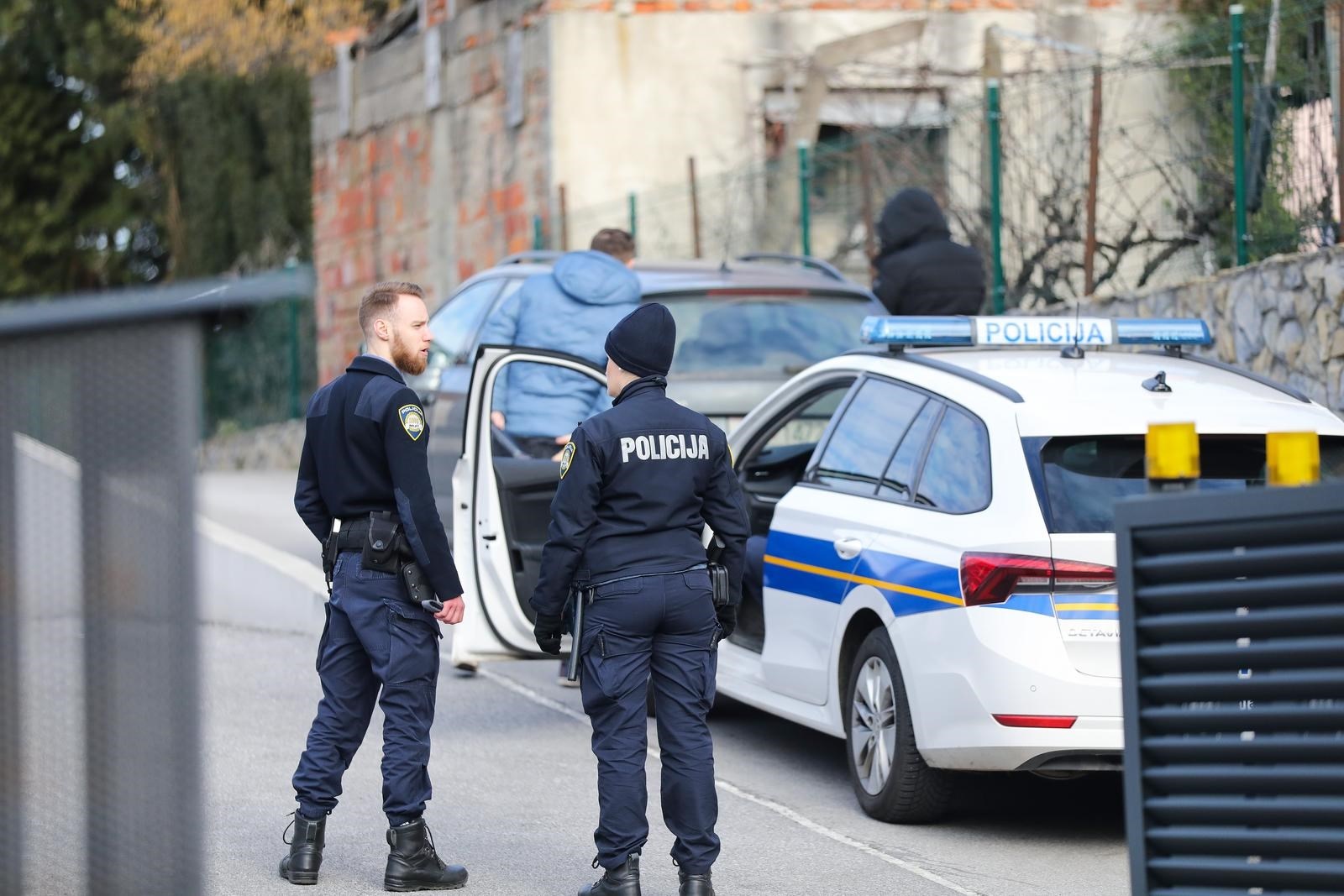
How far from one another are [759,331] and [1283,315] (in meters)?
2.86

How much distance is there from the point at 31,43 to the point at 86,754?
116 ft

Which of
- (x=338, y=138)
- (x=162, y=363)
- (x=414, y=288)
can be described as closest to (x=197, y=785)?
(x=162, y=363)

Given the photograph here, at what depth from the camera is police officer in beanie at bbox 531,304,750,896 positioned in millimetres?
5934

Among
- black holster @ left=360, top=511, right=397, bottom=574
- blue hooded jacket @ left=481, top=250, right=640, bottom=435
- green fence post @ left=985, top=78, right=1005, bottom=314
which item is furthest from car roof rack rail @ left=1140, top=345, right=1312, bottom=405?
green fence post @ left=985, top=78, right=1005, bottom=314

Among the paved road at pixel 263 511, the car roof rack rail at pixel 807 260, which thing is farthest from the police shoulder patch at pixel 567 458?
the paved road at pixel 263 511

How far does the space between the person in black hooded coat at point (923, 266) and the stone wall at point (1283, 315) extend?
152cm

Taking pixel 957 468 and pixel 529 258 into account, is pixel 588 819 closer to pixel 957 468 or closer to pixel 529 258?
pixel 957 468

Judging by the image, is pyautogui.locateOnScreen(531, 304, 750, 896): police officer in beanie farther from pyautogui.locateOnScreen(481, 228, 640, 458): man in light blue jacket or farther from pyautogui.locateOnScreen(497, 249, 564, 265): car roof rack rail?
pyautogui.locateOnScreen(497, 249, 564, 265): car roof rack rail

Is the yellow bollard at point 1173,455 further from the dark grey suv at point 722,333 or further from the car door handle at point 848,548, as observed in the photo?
the dark grey suv at point 722,333

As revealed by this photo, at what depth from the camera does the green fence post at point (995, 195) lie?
45.6ft

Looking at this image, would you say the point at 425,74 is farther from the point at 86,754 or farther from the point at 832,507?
the point at 86,754

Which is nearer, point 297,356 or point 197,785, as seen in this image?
point 197,785

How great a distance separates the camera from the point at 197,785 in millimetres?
3016

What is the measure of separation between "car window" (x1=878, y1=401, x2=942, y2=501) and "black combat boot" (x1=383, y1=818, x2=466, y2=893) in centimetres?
204
